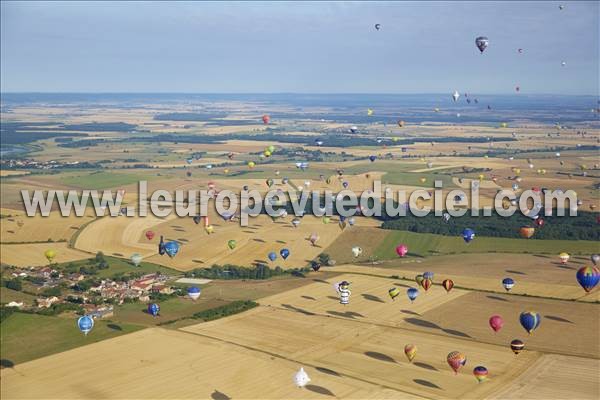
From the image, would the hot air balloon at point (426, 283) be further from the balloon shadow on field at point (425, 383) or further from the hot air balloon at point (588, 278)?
the balloon shadow on field at point (425, 383)

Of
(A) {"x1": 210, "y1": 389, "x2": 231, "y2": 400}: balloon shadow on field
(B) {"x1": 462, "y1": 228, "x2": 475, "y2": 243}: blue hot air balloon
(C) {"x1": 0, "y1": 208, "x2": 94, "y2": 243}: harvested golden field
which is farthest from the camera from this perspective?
(C) {"x1": 0, "y1": 208, "x2": 94, "y2": 243}: harvested golden field

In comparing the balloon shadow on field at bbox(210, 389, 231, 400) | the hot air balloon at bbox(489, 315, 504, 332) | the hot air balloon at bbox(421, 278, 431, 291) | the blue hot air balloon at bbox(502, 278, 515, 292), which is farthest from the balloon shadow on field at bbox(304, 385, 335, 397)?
the blue hot air balloon at bbox(502, 278, 515, 292)

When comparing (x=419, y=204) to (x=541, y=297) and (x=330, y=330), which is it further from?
(x=330, y=330)

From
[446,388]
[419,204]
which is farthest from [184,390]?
[419,204]

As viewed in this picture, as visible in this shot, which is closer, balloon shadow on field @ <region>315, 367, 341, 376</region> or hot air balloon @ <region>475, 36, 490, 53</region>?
balloon shadow on field @ <region>315, 367, 341, 376</region>

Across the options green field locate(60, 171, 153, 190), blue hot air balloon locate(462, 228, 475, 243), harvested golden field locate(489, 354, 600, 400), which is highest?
green field locate(60, 171, 153, 190)

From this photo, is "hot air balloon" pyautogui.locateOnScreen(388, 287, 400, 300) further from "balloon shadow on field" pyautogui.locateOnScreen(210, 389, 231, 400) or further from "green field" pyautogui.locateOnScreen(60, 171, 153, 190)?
"green field" pyautogui.locateOnScreen(60, 171, 153, 190)

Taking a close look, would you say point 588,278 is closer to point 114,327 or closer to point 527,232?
point 527,232
